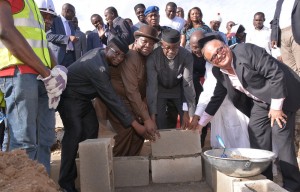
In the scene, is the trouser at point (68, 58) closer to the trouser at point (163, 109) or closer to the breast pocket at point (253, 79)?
the trouser at point (163, 109)

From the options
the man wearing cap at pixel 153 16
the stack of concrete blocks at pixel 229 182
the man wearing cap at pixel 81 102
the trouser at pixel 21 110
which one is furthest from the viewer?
the man wearing cap at pixel 153 16

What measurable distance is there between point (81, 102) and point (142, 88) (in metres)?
0.89

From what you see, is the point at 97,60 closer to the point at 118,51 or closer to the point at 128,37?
the point at 118,51

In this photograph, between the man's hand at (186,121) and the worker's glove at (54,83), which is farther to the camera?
the man's hand at (186,121)

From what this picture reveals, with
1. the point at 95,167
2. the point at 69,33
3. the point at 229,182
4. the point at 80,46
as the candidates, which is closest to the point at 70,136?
the point at 95,167

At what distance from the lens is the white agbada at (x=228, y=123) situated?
12.9 feet

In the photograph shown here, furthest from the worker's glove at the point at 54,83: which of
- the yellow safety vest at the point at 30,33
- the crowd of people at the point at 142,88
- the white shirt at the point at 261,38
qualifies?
the white shirt at the point at 261,38

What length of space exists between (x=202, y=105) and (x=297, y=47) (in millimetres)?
1777

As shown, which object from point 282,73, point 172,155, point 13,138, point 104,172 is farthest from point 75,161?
point 282,73

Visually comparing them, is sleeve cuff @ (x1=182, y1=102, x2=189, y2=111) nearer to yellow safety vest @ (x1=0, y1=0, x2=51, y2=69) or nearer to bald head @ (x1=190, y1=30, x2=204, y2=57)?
bald head @ (x1=190, y1=30, x2=204, y2=57)

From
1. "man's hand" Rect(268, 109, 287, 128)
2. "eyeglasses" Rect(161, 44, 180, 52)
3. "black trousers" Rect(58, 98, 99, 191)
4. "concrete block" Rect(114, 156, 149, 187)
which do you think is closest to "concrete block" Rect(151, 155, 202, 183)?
"concrete block" Rect(114, 156, 149, 187)

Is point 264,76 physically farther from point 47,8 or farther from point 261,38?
point 261,38

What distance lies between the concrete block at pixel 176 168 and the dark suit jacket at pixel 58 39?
249 centimetres

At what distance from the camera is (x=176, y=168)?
3.75 metres
